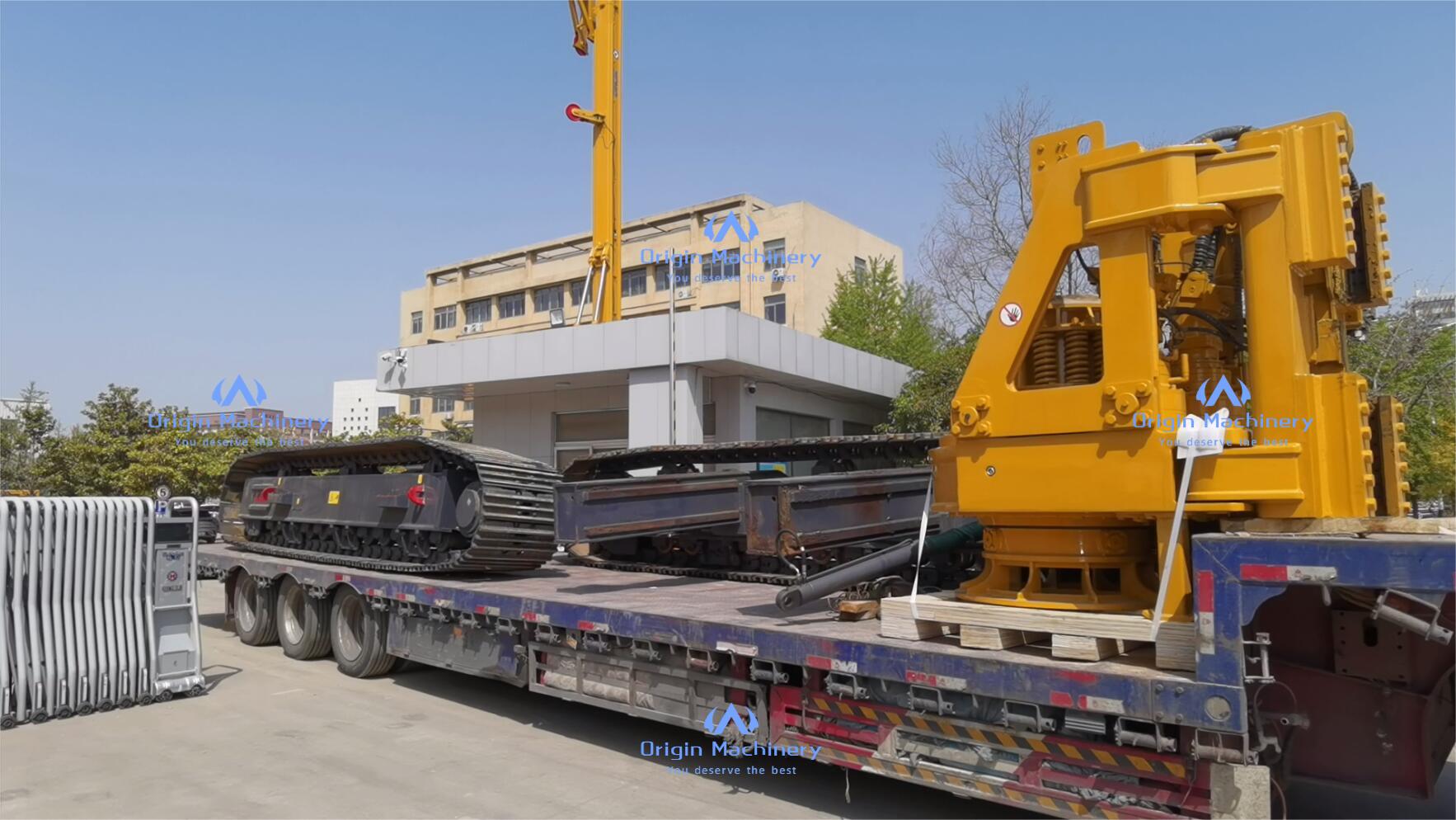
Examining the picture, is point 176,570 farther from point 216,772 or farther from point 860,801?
point 860,801

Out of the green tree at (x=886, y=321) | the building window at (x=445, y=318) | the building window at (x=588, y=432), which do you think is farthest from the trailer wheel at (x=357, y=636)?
the building window at (x=445, y=318)

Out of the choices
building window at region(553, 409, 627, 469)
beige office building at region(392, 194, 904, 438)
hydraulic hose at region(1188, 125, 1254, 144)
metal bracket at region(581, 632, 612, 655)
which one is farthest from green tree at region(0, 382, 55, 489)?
hydraulic hose at region(1188, 125, 1254, 144)

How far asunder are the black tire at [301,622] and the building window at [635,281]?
113 feet

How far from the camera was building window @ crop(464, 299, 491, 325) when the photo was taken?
52162 mm

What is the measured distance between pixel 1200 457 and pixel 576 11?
71.7 feet

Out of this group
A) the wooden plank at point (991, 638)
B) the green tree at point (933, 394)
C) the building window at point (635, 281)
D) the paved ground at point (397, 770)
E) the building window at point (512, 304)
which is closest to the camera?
the wooden plank at point (991, 638)

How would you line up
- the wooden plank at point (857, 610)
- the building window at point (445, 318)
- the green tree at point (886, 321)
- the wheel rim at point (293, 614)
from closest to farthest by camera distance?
the wooden plank at point (857, 610)
the wheel rim at point (293, 614)
the green tree at point (886, 321)
the building window at point (445, 318)

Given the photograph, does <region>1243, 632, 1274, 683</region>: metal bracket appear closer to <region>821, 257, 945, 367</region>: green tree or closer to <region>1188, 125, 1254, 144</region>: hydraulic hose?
<region>1188, 125, 1254, 144</region>: hydraulic hose

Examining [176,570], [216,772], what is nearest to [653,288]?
[176,570]

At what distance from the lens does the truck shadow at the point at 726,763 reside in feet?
18.1

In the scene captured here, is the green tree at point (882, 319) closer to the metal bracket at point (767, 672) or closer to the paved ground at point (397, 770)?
the paved ground at point (397, 770)

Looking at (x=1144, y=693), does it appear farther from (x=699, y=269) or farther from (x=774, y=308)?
(x=699, y=269)

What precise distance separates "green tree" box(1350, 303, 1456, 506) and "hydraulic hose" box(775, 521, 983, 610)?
13.6 m

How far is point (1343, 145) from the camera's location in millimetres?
4121
